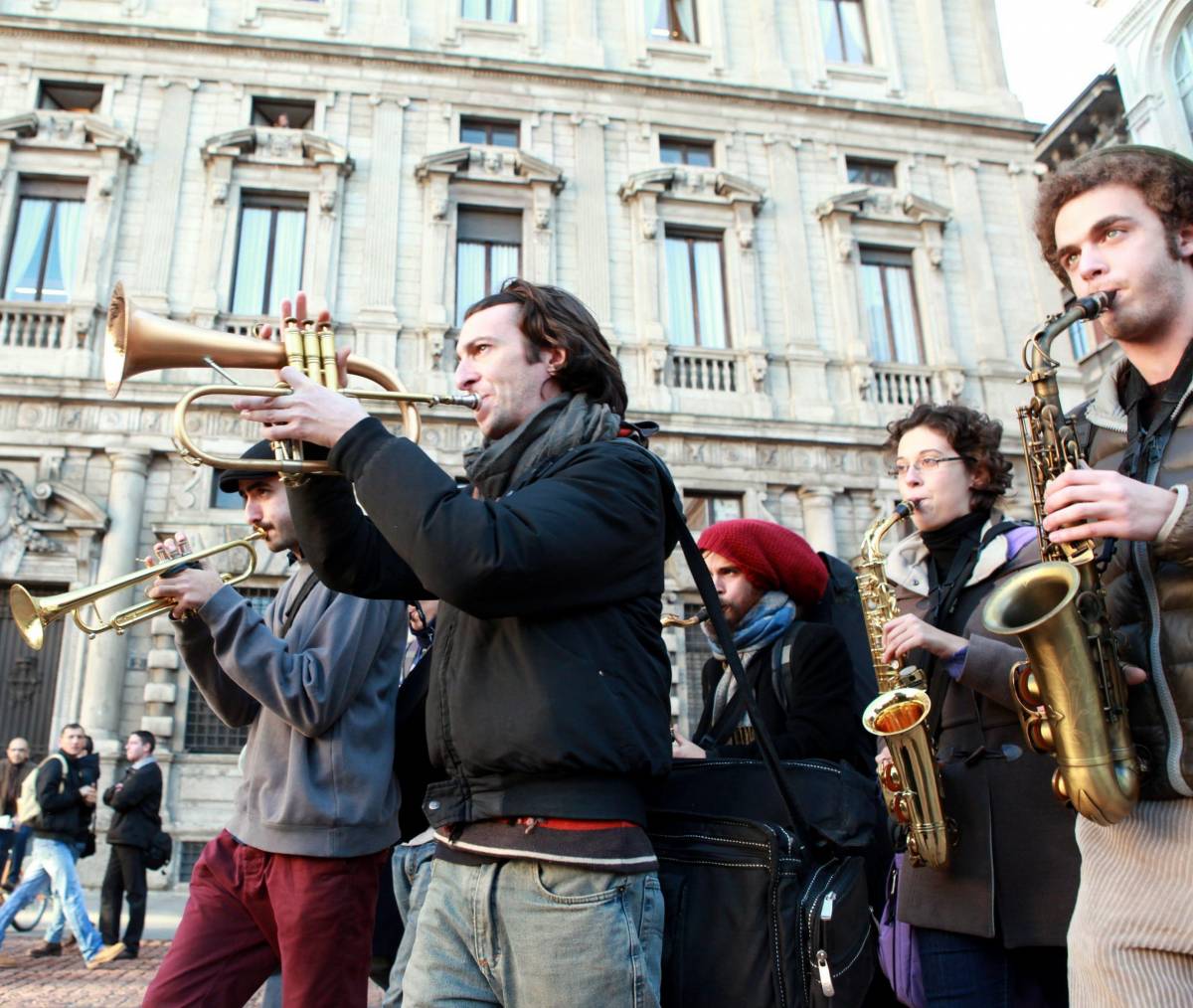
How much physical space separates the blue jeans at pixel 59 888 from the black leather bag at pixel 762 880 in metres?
7.53

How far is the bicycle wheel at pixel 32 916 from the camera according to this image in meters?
9.20

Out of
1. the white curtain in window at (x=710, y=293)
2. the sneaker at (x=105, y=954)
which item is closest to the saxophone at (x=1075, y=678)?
the sneaker at (x=105, y=954)

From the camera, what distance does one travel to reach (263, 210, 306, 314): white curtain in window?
14875 mm

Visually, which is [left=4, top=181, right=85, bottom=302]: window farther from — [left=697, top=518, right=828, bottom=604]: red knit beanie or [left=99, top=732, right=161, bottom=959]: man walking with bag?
[left=697, top=518, right=828, bottom=604]: red knit beanie

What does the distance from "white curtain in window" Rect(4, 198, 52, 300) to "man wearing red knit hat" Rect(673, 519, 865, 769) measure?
14.1 meters

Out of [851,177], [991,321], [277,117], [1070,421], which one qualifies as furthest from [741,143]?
[1070,421]

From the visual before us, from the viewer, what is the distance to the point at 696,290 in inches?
634

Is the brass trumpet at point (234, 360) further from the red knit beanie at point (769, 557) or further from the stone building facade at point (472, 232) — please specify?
the stone building facade at point (472, 232)

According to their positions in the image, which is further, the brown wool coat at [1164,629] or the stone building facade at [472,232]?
the stone building facade at [472,232]

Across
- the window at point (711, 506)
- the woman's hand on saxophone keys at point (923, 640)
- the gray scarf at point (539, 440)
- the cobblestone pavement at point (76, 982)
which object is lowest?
the cobblestone pavement at point (76, 982)

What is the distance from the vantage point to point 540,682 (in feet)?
6.05

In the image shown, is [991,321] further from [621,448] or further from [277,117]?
[621,448]

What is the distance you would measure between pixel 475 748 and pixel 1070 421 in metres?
1.59

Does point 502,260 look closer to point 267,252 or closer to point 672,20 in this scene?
point 267,252
